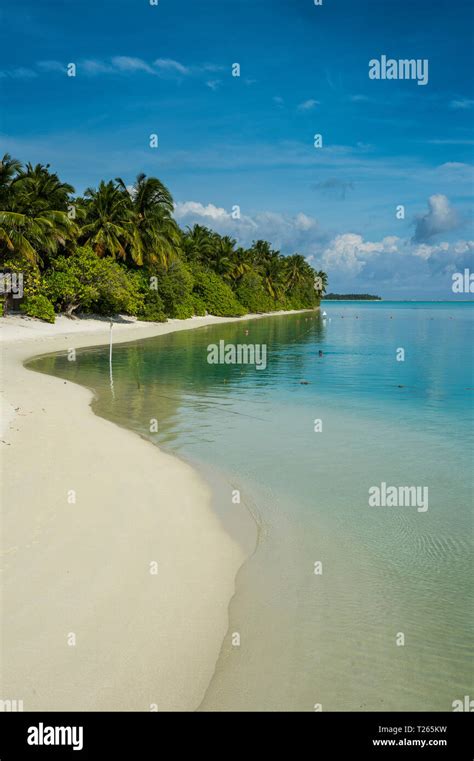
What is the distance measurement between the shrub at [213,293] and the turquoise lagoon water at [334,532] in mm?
56100

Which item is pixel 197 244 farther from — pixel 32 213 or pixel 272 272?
pixel 32 213

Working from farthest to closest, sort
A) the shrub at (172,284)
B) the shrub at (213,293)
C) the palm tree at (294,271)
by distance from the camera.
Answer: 1. the palm tree at (294,271)
2. the shrub at (213,293)
3. the shrub at (172,284)

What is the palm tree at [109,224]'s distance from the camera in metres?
53.1

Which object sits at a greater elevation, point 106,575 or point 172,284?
point 172,284

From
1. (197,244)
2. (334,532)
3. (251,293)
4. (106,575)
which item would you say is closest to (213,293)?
(197,244)

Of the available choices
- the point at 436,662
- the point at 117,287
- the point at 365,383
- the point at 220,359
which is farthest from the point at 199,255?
the point at 436,662

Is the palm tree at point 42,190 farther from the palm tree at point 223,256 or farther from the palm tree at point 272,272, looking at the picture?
the palm tree at point 272,272

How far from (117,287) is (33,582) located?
46355mm

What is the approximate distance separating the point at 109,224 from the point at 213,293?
3071 centimetres

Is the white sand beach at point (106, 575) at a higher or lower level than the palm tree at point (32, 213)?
lower

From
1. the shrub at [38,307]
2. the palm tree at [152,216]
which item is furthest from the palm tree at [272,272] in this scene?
the shrub at [38,307]

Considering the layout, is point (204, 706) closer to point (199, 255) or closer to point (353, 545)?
point (353, 545)

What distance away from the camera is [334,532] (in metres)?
9.30

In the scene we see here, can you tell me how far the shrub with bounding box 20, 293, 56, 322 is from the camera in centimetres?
4366
